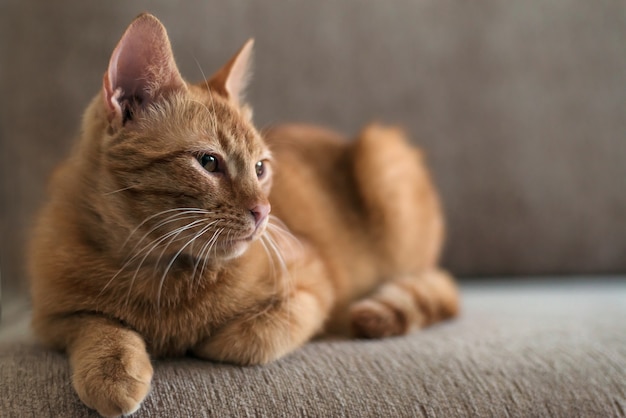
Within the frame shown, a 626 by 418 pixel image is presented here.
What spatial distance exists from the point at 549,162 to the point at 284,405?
58.9 inches

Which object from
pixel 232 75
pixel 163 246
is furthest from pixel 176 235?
pixel 232 75

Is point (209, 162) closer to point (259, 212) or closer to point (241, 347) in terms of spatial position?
point (259, 212)

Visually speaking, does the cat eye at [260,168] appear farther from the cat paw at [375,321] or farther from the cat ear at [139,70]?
the cat paw at [375,321]

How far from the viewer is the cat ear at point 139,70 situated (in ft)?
3.50

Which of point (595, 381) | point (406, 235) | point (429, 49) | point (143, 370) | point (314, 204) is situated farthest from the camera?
point (429, 49)

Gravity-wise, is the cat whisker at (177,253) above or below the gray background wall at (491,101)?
below

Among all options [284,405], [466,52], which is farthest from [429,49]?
[284,405]

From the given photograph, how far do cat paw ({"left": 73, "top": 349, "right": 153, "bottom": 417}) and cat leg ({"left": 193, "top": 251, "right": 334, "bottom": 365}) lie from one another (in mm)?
161

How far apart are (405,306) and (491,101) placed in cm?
99

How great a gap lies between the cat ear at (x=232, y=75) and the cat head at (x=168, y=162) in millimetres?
130

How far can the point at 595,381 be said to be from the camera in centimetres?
114

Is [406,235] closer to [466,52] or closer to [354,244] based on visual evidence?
[354,244]

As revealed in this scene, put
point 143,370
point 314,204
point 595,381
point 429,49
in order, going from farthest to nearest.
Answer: point 429,49
point 314,204
point 595,381
point 143,370

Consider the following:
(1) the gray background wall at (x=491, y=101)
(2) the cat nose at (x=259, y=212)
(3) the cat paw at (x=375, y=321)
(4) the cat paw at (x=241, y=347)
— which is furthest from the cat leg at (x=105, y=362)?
(1) the gray background wall at (x=491, y=101)
